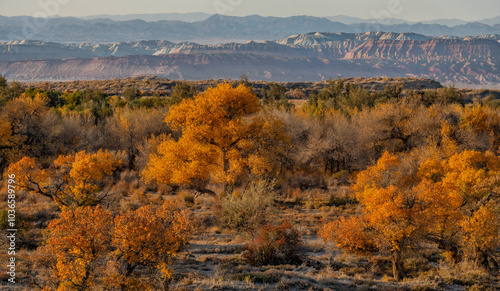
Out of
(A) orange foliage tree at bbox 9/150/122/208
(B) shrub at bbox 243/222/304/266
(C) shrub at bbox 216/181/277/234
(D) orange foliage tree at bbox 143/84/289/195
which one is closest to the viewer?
(B) shrub at bbox 243/222/304/266

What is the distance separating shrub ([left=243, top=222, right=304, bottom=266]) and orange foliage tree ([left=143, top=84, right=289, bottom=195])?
6.06m

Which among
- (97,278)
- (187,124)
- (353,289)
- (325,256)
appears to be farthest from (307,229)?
(97,278)

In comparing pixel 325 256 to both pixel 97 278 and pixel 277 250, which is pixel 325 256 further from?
pixel 97 278

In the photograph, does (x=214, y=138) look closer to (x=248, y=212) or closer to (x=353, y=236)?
(x=248, y=212)

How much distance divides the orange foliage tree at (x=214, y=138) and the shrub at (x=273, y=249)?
19.9ft

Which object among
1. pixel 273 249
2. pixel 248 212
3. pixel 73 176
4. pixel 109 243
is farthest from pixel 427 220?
pixel 73 176

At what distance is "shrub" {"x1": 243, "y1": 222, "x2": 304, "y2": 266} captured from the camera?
59.0 ft

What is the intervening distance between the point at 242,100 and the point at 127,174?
15747 millimetres

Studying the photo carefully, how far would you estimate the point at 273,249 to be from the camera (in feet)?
60.1

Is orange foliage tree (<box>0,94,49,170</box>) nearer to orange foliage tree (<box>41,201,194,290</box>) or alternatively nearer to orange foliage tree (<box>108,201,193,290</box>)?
orange foliage tree (<box>41,201,194,290</box>)

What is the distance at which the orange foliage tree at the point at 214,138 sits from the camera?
23.2 meters

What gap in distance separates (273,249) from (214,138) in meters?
8.49

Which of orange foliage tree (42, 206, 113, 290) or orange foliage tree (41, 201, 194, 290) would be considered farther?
orange foliage tree (41, 201, 194, 290)

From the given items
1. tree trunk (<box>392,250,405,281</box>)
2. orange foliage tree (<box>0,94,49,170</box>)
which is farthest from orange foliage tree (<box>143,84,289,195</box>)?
orange foliage tree (<box>0,94,49,170</box>)
